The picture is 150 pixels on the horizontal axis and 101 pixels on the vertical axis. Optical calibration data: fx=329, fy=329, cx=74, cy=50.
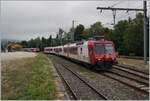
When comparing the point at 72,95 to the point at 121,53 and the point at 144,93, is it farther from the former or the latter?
the point at 121,53

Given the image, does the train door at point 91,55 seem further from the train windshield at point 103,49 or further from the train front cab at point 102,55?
the train windshield at point 103,49

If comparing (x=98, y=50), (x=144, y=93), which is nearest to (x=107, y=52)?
(x=98, y=50)

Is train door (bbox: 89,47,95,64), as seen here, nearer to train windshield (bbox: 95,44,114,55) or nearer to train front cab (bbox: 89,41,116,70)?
train front cab (bbox: 89,41,116,70)

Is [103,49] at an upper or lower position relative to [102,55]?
upper

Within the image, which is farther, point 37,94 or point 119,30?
point 119,30

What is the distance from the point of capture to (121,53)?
59.0 m

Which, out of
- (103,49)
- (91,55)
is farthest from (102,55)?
(91,55)

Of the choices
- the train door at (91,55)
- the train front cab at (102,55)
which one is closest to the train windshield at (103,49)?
the train front cab at (102,55)

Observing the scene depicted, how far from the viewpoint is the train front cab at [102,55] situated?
85.5ft

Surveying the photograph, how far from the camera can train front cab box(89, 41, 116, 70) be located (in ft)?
85.5

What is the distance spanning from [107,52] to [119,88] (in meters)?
11.6

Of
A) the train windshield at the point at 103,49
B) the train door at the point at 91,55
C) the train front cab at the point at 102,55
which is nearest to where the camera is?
the train front cab at the point at 102,55

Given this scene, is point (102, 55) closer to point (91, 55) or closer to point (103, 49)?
point (103, 49)

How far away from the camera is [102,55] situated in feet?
86.9
